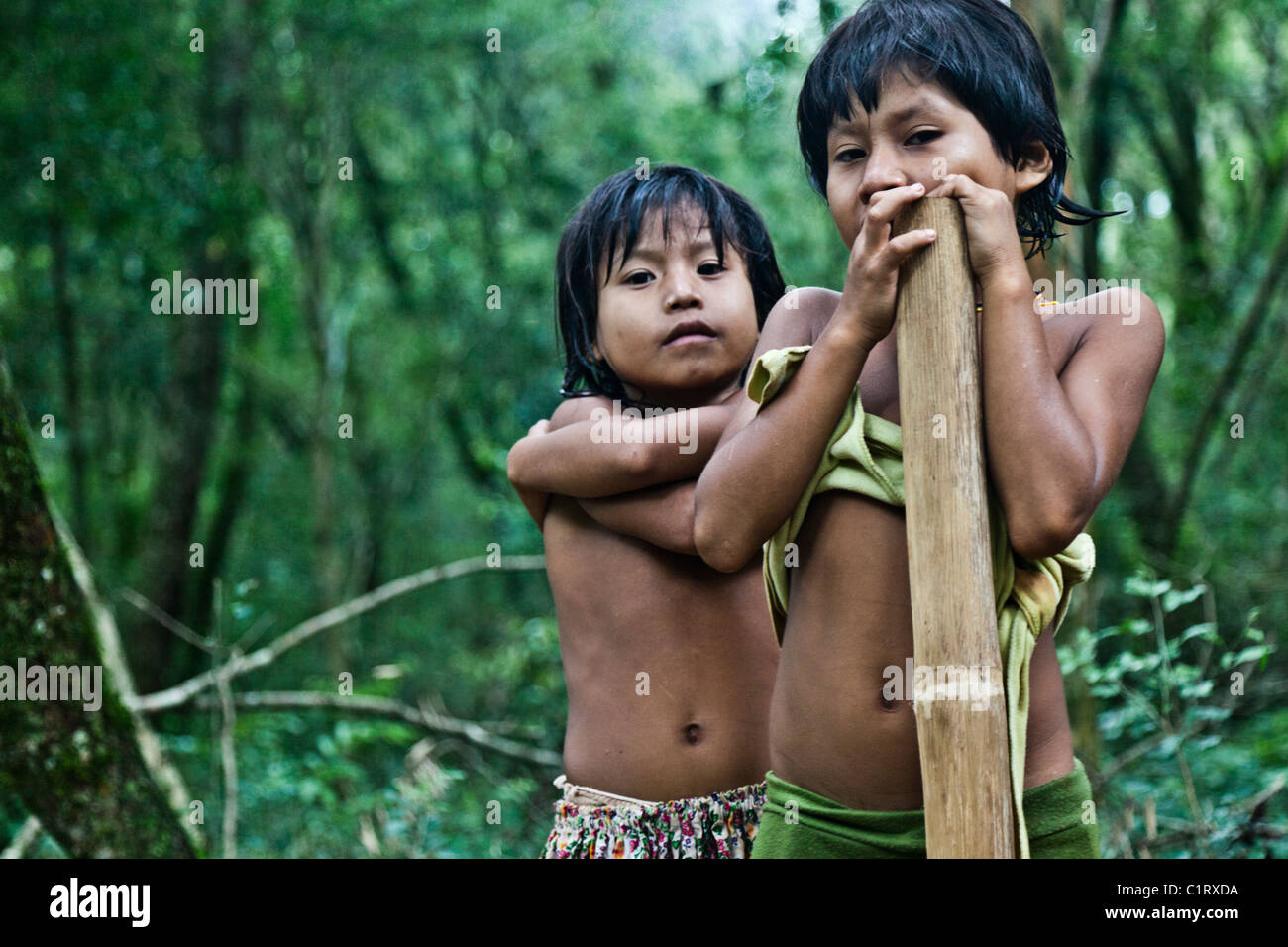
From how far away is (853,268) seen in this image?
4.77ft

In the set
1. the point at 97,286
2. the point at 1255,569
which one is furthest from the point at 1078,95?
the point at 97,286

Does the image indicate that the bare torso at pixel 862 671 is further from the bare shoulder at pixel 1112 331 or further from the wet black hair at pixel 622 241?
the wet black hair at pixel 622 241

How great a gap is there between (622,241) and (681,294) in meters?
0.18

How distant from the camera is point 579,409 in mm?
2160

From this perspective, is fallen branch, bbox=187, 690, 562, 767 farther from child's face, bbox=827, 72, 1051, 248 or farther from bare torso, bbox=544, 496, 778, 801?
child's face, bbox=827, 72, 1051, 248

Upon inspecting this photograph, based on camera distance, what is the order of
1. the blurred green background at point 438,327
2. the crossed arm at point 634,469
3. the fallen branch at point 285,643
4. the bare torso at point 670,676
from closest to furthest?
the crossed arm at point 634,469
the bare torso at point 670,676
the fallen branch at point 285,643
the blurred green background at point 438,327

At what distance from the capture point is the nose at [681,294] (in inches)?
80.2

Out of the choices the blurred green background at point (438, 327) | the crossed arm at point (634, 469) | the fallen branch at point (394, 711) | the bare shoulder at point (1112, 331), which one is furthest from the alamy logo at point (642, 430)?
the fallen branch at point (394, 711)

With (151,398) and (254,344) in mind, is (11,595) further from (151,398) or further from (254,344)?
(254,344)

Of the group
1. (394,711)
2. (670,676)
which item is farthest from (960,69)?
(394,711)

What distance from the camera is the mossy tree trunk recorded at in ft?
9.31
